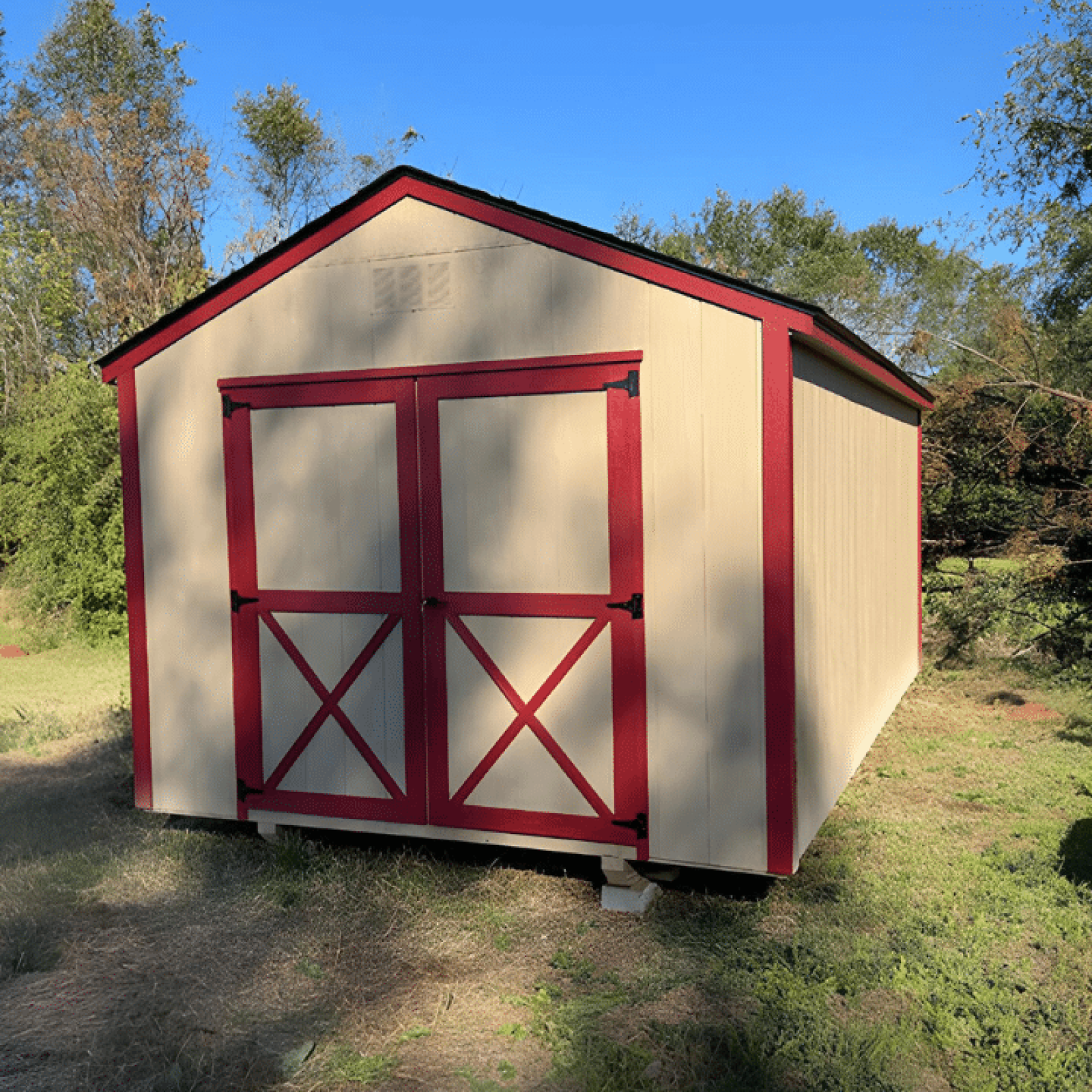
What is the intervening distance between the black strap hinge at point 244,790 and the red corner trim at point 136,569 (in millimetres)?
632

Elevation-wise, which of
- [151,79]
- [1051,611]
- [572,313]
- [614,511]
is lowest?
[1051,611]

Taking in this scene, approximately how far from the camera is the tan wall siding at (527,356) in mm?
4785

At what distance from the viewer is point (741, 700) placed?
189 inches

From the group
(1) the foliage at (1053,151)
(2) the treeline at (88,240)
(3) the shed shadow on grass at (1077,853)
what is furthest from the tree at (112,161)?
(3) the shed shadow on grass at (1077,853)

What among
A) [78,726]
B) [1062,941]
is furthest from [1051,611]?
[78,726]

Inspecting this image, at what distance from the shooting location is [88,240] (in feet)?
75.7

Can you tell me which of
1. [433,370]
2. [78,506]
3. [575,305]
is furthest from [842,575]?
[78,506]

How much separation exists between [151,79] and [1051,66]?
1881cm

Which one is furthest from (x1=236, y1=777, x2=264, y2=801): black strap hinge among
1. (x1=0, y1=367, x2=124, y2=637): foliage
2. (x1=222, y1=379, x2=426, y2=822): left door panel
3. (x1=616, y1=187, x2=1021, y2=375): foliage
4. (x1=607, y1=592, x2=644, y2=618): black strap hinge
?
(x1=616, y1=187, x2=1021, y2=375): foliage

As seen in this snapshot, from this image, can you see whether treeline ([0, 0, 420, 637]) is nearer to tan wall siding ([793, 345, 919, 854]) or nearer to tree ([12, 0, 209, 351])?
tree ([12, 0, 209, 351])

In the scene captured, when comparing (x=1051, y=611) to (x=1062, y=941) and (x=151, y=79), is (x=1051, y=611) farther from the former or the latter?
(x=151, y=79)

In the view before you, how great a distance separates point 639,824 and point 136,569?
3.13 m

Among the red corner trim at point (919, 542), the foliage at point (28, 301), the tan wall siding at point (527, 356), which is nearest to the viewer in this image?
the tan wall siding at point (527, 356)

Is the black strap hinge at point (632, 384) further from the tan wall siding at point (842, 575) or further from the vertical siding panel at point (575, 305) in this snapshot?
the tan wall siding at point (842, 575)
